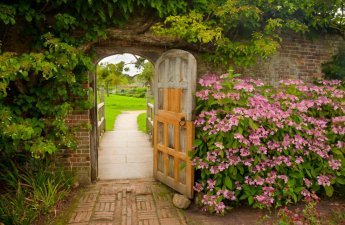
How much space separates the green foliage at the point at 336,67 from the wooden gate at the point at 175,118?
3549 mm

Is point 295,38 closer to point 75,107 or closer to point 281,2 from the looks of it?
point 281,2

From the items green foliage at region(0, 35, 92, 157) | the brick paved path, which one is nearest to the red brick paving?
the brick paved path

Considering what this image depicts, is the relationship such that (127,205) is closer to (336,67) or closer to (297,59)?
(297,59)

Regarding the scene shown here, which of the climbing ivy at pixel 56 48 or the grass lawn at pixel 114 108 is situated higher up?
the climbing ivy at pixel 56 48

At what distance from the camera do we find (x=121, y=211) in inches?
175

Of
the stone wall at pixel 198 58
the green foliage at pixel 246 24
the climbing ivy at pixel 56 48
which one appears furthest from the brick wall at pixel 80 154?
the green foliage at pixel 246 24

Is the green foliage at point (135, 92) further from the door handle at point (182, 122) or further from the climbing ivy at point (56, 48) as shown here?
the door handle at point (182, 122)

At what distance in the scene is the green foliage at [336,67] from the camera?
630cm

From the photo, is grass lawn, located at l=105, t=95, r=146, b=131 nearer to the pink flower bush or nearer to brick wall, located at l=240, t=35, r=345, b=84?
brick wall, located at l=240, t=35, r=345, b=84

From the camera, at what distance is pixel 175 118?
4.88 metres

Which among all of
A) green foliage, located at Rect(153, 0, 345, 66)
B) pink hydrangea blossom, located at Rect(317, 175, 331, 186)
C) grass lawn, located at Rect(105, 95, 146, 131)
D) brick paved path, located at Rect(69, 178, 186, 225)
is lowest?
Result: brick paved path, located at Rect(69, 178, 186, 225)

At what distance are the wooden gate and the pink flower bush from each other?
0.70 ft

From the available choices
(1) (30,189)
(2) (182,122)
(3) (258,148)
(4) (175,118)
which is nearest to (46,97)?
(1) (30,189)

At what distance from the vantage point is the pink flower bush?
4.18 metres
